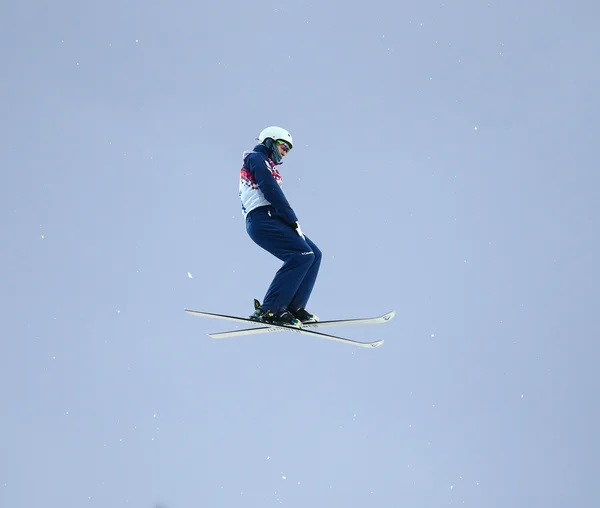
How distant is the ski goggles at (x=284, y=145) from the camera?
9.70m

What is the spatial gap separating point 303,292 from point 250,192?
4.00ft

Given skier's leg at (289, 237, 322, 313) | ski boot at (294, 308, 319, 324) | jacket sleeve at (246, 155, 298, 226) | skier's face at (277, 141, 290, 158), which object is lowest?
ski boot at (294, 308, 319, 324)

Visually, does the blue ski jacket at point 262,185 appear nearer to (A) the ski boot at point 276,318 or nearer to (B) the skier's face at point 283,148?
(B) the skier's face at point 283,148

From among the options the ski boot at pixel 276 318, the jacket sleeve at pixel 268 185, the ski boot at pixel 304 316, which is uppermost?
the jacket sleeve at pixel 268 185

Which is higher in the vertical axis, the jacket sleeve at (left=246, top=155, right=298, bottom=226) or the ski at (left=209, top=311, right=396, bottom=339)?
the jacket sleeve at (left=246, top=155, right=298, bottom=226)

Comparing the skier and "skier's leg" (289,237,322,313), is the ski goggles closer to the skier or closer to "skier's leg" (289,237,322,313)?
the skier

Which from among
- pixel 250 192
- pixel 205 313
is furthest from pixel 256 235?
pixel 205 313

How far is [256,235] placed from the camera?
31.9ft

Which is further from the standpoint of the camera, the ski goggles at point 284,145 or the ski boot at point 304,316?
the ski boot at point 304,316

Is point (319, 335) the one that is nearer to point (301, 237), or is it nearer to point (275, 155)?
point (301, 237)

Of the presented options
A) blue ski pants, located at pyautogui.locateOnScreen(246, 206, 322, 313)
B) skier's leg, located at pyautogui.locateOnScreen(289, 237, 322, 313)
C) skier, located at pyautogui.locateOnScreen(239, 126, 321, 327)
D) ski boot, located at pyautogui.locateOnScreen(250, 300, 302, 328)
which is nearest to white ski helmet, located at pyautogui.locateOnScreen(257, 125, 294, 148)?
skier, located at pyautogui.locateOnScreen(239, 126, 321, 327)

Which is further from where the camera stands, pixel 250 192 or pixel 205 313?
pixel 205 313

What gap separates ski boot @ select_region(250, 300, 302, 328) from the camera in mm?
9625

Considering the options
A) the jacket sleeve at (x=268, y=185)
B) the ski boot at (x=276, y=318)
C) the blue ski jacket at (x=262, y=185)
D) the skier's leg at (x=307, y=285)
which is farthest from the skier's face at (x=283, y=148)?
the ski boot at (x=276, y=318)
